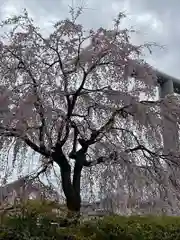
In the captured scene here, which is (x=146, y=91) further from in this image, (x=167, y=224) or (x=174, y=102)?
(x=167, y=224)

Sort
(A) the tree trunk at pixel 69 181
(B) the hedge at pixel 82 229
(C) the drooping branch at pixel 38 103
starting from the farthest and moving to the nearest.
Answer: (A) the tree trunk at pixel 69 181
(C) the drooping branch at pixel 38 103
(B) the hedge at pixel 82 229

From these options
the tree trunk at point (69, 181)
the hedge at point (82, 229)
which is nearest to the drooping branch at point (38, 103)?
the tree trunk at point (69, 181)

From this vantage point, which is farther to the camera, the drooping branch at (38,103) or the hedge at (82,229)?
the drooping branch at (38,103)

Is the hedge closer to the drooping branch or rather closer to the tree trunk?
the tree trunk

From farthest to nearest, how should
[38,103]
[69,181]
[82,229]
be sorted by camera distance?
[69,181] → [38,103] → [82,229]

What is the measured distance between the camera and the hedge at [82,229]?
5.82 m

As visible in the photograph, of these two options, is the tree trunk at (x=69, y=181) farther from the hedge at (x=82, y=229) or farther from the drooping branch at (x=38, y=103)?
the hedge at (x=82, y=229)

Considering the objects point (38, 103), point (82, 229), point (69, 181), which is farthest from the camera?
point (69, 181)

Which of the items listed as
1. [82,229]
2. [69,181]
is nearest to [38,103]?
[69,181]

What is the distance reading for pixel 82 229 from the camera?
20.1ft

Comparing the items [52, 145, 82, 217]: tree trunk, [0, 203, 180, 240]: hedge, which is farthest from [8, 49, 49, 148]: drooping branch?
[0, 203, 180, 240]: hedge

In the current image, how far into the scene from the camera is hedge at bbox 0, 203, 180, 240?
19.1 ft

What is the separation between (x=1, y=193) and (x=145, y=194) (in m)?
2.62

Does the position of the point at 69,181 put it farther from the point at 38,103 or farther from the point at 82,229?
the point at 38,103
